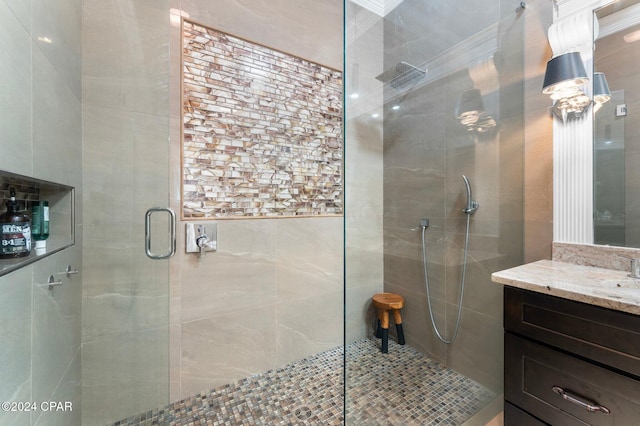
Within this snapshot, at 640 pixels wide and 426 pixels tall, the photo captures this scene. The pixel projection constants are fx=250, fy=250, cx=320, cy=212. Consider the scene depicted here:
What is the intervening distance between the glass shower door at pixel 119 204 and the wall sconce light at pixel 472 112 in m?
1.90

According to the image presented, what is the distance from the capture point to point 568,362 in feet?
3.02

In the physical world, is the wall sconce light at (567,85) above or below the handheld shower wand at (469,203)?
above

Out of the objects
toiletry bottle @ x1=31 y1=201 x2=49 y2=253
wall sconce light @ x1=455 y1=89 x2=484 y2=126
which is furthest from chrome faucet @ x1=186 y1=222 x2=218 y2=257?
wall sconce light @ x1=455 y1=89 x2=484 y2=126

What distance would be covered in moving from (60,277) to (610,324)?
6.87ft

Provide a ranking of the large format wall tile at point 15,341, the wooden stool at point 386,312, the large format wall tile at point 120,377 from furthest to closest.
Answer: the wooden stool at point 386,312
the large format wall tile at point 120,377
the large format wall tile at point 15,341

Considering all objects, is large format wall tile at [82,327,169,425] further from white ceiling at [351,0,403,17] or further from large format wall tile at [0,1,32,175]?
white ceiling at [351,0,403,17]

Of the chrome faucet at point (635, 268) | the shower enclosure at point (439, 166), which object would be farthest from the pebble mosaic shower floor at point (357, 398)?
the chrome faucet at point (635, 268)

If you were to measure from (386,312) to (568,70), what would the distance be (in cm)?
167

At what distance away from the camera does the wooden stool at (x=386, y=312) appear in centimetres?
174

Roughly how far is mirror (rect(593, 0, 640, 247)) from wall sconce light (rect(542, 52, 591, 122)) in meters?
0.08

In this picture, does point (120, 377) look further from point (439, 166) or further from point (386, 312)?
point (439, 166)

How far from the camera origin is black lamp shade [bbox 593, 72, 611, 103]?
1.24m

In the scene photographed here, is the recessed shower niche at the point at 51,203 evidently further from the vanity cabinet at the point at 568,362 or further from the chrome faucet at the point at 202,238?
the vanity cabinet at the point at 568,362

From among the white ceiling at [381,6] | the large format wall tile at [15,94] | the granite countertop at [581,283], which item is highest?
the white ceiling at [381,6]
